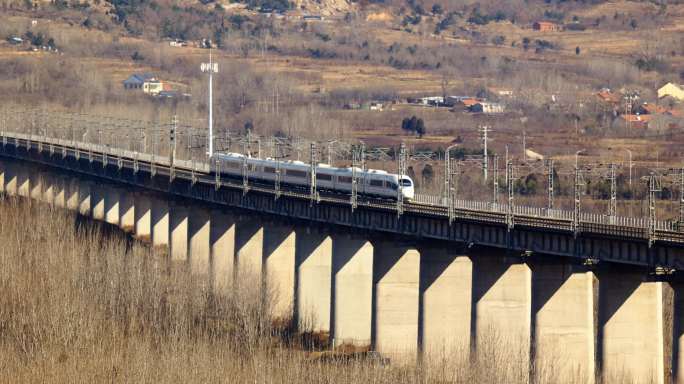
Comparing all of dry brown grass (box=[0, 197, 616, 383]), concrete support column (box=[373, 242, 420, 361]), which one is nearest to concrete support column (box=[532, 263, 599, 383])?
dry brown grass (box=[0, 197, 616, 383])

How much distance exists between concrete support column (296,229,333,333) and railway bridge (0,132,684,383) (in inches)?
2.9

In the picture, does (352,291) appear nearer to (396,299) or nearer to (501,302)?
(396,299)

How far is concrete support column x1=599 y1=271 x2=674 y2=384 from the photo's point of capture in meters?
68.8

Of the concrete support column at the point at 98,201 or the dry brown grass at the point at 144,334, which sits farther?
the concrete support column at the point at 98,201

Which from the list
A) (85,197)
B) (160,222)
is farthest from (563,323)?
(85,197)

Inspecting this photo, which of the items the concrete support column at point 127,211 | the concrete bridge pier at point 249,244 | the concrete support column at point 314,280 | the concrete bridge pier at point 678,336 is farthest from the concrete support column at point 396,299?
the concrete support column at point 127,211

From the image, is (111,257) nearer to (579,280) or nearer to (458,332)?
(458,332)

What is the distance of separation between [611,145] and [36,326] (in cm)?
12306

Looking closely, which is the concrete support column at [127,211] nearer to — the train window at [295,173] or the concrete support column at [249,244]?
the concrete support column at [249,244]

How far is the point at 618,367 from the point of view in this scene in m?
69.0

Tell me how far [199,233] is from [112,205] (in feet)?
79.6

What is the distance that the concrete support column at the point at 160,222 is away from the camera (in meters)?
118

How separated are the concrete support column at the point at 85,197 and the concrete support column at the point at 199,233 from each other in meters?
26.4

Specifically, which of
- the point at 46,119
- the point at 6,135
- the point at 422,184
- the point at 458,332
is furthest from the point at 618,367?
the point at 46,119
